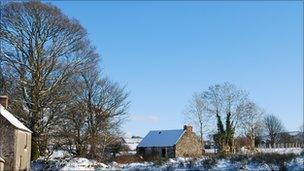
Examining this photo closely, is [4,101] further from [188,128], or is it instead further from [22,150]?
[188,128]

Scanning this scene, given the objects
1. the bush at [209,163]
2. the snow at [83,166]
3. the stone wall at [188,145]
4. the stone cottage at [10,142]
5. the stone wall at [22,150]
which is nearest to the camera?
the bush at [209,163]

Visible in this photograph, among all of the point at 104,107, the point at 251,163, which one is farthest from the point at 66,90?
the point at 251,163

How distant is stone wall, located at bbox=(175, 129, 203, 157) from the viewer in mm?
74250

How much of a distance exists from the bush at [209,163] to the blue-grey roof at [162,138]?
47.2 metres

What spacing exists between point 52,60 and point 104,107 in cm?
1663

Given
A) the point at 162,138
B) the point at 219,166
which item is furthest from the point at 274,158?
the point at 162,138

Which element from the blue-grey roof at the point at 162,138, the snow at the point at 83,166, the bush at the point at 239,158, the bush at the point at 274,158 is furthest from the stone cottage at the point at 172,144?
the bush at the point at 274,158

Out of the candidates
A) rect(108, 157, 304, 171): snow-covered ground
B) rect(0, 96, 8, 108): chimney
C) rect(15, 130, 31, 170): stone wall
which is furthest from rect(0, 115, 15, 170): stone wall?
Answer: rect(108, 157, 304, 171): snow-covered ground

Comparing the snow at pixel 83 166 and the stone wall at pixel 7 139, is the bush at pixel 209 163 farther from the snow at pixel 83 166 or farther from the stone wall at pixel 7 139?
the stone wall at pixel 7 139

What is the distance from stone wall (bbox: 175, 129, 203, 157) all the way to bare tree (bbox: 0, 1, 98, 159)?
98.5ft

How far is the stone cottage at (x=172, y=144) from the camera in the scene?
74.1 m

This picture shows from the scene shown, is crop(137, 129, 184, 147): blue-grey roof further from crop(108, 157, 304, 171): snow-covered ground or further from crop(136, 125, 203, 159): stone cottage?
crop(108, 157, 304, 171): snow-covered ground

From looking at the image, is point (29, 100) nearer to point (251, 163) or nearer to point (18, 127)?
point (18, 127)

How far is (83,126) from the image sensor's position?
59.3 metres
